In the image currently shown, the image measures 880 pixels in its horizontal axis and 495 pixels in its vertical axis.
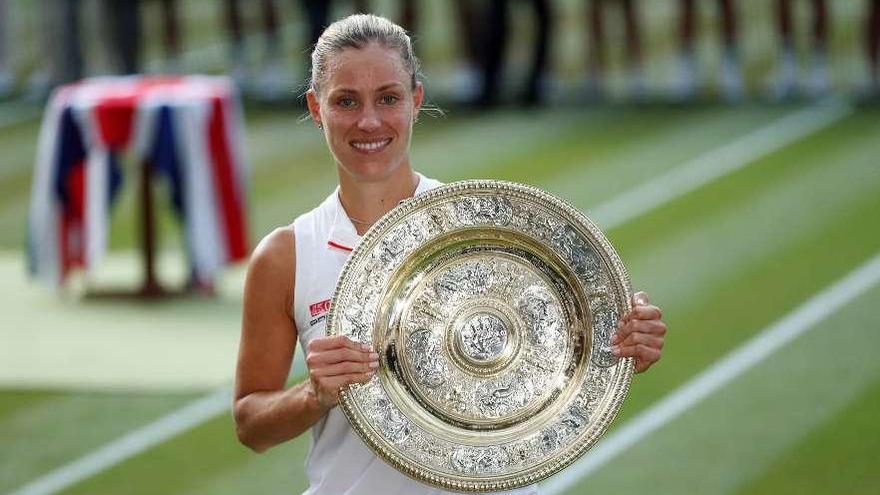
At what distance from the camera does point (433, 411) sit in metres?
3.16

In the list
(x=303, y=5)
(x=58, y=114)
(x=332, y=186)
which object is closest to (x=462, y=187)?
(x=58, y=114)

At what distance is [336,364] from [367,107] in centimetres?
45

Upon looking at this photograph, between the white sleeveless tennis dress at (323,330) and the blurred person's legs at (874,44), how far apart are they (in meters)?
11.4

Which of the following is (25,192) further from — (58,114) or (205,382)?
(205,382)

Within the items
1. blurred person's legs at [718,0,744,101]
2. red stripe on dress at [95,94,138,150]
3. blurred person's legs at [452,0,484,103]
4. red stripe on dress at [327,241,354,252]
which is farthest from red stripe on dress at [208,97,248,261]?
red stripe on dress at [327,241,354,252]

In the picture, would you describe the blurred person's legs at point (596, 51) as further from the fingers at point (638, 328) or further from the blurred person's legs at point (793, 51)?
the fingers at point (638, 328)

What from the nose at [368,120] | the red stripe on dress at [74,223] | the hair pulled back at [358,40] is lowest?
the red stripe on dress at [74,223]

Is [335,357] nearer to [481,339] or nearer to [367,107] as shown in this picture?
[481,339]

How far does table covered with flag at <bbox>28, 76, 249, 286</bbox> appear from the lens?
947 centimetres

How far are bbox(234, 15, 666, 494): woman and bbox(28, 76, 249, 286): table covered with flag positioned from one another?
20.5 feet

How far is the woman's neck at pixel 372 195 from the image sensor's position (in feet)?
10.9

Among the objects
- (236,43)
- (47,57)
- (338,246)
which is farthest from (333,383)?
(236,43)

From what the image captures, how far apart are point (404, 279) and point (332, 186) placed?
9.08 m

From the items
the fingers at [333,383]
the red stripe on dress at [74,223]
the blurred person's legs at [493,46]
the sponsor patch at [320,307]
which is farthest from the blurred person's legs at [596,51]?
the fingers at [333,383]
